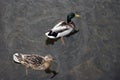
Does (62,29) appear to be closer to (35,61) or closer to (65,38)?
(65,38)

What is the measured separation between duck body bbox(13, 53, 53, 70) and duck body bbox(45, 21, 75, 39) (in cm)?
58

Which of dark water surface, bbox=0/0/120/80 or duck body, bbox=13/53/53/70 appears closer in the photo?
duck body, bbox=13/53/53/70

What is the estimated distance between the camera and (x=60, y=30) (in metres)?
6.01

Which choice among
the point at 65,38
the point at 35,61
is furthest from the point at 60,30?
the point at 35,61

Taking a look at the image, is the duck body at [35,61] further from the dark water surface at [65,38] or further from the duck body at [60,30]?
the duck body at [60,30]

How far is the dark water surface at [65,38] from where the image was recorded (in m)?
5.64

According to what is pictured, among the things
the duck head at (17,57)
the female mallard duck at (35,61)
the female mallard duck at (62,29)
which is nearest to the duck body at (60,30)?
the female mallard duck at (62,29)

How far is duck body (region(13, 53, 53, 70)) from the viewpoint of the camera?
17.8ft

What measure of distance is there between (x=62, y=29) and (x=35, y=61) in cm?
99

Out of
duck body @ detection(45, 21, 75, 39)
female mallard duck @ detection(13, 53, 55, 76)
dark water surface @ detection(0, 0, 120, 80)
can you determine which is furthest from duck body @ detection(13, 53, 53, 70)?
duck body @ detection(45, 21, 75, 39)

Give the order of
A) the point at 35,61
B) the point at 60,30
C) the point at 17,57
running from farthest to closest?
the point at 60,30
the point at 17,57
the point at 35,61

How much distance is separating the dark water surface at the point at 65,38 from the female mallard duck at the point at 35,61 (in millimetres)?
128

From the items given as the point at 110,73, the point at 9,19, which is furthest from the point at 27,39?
the point at 110,73

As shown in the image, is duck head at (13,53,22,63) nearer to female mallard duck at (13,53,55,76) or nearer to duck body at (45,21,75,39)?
female mallard duck at (13,53,55,76)
